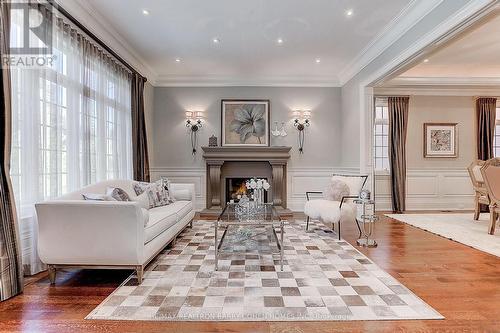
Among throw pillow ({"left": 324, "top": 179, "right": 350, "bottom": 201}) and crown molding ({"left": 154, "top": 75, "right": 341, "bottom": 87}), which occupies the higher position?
crown molding ({"left": 154, "top": 75, "right": 341, "bottom": 87})

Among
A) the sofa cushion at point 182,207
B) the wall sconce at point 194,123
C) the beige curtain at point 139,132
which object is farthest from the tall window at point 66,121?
the wall sconce at point 194,123

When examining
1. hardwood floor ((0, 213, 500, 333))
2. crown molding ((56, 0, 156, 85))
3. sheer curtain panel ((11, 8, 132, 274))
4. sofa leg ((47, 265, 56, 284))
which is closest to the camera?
hardwood floor ((0, 213, 500, 333))

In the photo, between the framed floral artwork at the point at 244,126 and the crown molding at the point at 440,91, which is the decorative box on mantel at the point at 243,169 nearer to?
the framed floral artwork at the point at 244,126

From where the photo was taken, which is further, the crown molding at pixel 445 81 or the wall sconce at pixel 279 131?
the wall sconce at pixel 279 131

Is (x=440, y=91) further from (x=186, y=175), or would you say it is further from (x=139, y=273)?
(x=139, y=273)

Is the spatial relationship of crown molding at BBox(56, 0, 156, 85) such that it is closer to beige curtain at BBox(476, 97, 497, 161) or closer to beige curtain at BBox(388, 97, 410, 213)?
beige curtain at BBox(388, 97, 410, 213)

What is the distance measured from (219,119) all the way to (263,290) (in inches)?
188

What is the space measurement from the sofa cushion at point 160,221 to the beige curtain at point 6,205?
1.05 metres

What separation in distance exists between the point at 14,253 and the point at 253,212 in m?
2.42

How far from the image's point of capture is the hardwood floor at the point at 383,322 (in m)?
1.94

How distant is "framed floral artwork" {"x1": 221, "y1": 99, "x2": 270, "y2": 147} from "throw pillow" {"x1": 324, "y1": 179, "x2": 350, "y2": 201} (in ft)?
7.32

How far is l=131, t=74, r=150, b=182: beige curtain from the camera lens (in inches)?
206

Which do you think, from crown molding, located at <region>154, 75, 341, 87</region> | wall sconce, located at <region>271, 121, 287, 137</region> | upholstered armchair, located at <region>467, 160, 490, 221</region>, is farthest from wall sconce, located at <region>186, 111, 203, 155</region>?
upholstered armchair, located at <region>467, 160, 490, 221</region>

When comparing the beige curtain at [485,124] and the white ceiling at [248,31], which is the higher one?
the white ceiling at [248,31]
